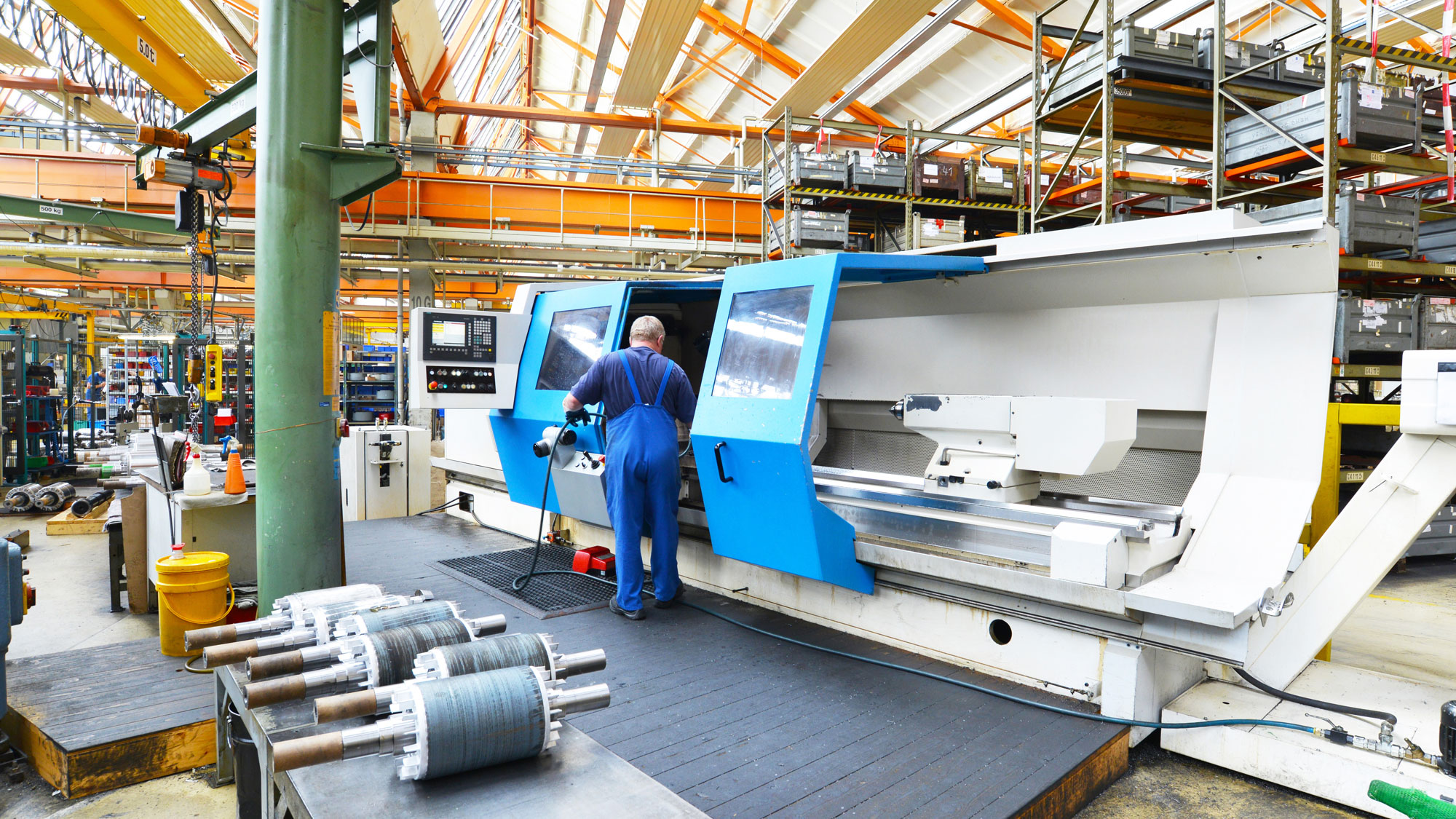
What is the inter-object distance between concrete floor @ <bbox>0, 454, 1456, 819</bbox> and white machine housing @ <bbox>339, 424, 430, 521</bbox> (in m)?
1.72

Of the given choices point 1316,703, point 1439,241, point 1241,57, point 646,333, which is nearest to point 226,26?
point 646,333

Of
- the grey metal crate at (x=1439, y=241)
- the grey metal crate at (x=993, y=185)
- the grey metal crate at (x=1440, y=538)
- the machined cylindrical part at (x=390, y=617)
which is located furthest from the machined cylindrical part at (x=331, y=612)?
the grey metal crate at (x=1440, y=538)

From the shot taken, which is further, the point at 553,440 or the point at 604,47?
the point at 604,47

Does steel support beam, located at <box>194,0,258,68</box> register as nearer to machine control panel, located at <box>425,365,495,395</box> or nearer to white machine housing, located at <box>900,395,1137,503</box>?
machine control panel, located at <box>425,365,495,395</box>

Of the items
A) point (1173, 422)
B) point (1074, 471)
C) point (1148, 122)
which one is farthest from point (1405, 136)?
point (1074, 471)

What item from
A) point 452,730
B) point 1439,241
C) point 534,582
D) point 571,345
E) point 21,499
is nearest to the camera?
point 452,730

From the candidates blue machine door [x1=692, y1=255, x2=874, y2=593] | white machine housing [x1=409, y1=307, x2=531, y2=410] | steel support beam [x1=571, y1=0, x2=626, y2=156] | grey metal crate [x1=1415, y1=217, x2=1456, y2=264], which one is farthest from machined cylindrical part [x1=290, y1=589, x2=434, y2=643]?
grey metal crate [x1=1415, y1=217, x2=1456, y2=264]

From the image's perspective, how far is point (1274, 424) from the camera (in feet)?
10.1

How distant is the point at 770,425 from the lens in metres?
3.21

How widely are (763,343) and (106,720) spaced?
9.13 ft

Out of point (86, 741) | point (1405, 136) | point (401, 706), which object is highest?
point (1405, 136)

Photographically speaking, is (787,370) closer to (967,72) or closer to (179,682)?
(179,682)

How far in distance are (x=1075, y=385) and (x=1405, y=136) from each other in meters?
2.92

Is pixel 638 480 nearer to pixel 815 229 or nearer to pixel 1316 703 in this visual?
pixel 1316 703
